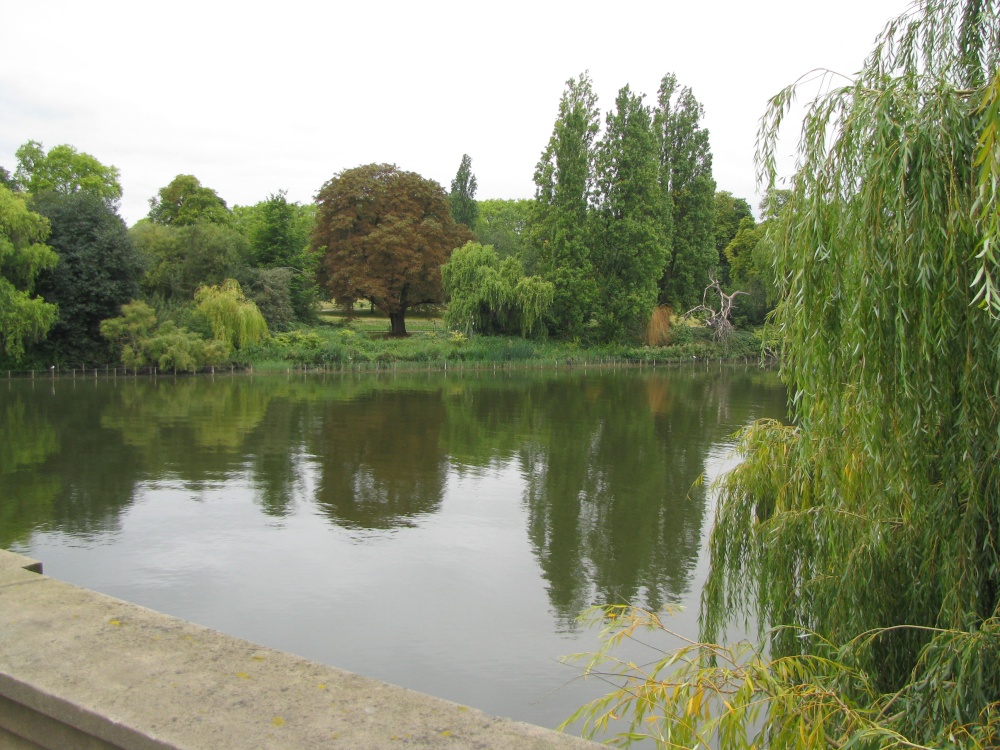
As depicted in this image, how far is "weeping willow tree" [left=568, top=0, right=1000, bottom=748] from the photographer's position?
3.38 m

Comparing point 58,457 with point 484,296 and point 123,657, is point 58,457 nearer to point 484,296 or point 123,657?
point 123,657

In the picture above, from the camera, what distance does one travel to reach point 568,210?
42.0m

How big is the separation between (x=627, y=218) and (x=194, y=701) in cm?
4156

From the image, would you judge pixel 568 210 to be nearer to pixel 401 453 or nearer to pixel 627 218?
pixel 627 218

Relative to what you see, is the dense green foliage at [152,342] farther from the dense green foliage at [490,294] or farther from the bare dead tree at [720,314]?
the bare dead tree at [720,314]

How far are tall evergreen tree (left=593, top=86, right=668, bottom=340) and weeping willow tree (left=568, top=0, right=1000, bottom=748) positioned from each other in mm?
38300

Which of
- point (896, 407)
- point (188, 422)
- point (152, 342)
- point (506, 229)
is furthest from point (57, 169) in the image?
point (896, 407)

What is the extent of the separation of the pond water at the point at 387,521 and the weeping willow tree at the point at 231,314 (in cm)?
941

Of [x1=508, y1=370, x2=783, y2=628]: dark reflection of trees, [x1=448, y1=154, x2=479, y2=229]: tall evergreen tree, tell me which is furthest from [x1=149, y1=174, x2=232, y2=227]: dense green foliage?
[x1=508, y1=370, x2=783, y2=628]: dark reflection of trees

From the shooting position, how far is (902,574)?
14.0 feet

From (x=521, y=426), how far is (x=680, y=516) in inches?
368

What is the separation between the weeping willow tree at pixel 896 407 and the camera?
3379 millimetres

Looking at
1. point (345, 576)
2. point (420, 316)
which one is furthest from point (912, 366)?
point (420, 316)

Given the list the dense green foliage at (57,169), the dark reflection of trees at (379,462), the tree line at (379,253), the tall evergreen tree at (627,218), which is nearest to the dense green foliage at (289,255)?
the tree line at (379,253)
